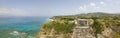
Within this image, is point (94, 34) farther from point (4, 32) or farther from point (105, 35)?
point (4, 32)

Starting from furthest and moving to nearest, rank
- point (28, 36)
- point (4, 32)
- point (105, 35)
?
point (4, 32) < point (28, 36) < point (105, 35)

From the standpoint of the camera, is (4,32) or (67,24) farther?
(4,32)

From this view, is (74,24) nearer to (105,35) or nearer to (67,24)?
(67,24)

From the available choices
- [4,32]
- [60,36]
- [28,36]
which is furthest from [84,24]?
[4,32]

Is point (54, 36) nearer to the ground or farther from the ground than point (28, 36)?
farther from the ground

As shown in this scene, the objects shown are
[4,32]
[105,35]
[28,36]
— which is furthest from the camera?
[4,32]

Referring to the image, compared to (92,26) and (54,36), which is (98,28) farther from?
(54,36)

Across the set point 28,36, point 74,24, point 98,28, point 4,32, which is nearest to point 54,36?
point 74,24

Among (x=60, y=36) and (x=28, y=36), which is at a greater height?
(x=60, y=36)

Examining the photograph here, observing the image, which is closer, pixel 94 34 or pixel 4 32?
pixel 94 34
